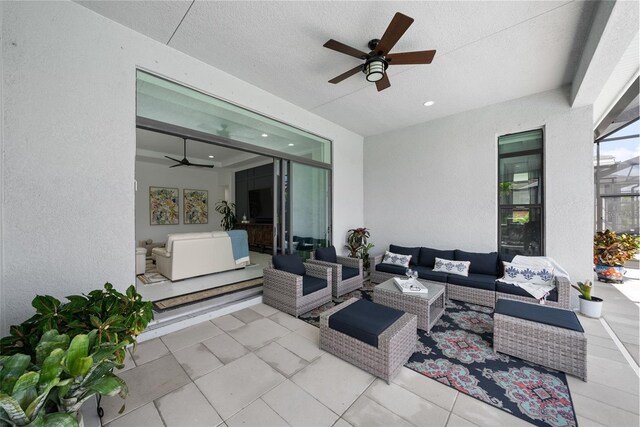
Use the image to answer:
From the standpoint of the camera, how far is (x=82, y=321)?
5.21ft

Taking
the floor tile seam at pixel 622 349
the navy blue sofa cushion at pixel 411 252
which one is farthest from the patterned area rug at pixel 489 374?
the navy blue sofa cushion at pixel 411 252

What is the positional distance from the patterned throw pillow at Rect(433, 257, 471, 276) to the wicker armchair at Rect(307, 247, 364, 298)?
4.30 feet

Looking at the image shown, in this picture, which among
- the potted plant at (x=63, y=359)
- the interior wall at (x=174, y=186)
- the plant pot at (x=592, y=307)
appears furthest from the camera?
the interior wall at (x=174, y=186)

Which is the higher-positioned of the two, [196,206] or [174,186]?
[174,186]

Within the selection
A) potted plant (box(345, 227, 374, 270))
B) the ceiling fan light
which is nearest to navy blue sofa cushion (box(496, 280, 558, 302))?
potted plant (box(345, 227, 374, 270))

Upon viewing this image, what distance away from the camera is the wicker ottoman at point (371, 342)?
1.97 meters

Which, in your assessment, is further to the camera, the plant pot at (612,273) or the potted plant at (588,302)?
the plant pot at (612,273)

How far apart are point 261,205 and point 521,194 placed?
6.43 meters

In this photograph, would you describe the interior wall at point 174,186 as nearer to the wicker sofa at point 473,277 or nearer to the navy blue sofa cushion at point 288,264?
the navy blue sofa cushion at point 288,264

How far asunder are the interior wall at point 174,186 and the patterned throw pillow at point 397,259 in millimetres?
6516

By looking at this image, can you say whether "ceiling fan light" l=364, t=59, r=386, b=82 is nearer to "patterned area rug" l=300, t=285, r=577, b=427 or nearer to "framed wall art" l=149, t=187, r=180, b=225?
"patterned area rug" l=300, t=285, r=577, b=427

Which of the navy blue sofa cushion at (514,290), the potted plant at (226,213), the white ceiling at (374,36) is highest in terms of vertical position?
the white ceiling at (374,36)

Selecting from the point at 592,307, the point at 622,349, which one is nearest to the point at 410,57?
the point at 622,349

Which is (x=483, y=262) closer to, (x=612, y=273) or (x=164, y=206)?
(x=612, y=273)
